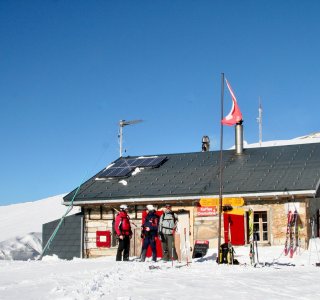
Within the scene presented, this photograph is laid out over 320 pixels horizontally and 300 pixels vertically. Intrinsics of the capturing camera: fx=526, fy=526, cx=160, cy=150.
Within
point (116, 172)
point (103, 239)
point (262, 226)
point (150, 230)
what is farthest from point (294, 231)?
point (116, 172)

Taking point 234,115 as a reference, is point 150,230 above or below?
below

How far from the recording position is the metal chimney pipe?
23.7 m

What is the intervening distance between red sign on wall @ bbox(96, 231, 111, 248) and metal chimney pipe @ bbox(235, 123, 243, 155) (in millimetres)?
6998

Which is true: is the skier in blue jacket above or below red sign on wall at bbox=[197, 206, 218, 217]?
below

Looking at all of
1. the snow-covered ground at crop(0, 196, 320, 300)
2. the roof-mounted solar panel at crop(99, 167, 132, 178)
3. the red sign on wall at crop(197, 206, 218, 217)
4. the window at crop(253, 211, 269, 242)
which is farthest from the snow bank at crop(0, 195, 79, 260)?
the snow-covered ground at crop(0, 196, 320, 300)

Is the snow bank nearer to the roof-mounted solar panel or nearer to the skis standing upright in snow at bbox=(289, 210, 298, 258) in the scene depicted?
the roof-mounted solar panel

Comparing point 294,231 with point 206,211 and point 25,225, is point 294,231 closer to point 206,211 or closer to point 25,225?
point 206,211

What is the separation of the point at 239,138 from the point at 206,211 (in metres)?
5.65

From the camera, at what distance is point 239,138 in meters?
24.0

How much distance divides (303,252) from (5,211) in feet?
97.3

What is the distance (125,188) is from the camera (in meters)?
21.6

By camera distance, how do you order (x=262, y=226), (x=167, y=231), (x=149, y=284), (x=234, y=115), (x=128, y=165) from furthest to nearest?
(x=128, y=165)
(x=234, y=115)
(x=262, y=226)
(x=167, y=231)
(x=149, y=284)

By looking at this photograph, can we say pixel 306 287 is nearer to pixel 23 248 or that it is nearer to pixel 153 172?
pixel 153 172

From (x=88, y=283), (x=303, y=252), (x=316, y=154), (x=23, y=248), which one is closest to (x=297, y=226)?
(x=303, y=252)
